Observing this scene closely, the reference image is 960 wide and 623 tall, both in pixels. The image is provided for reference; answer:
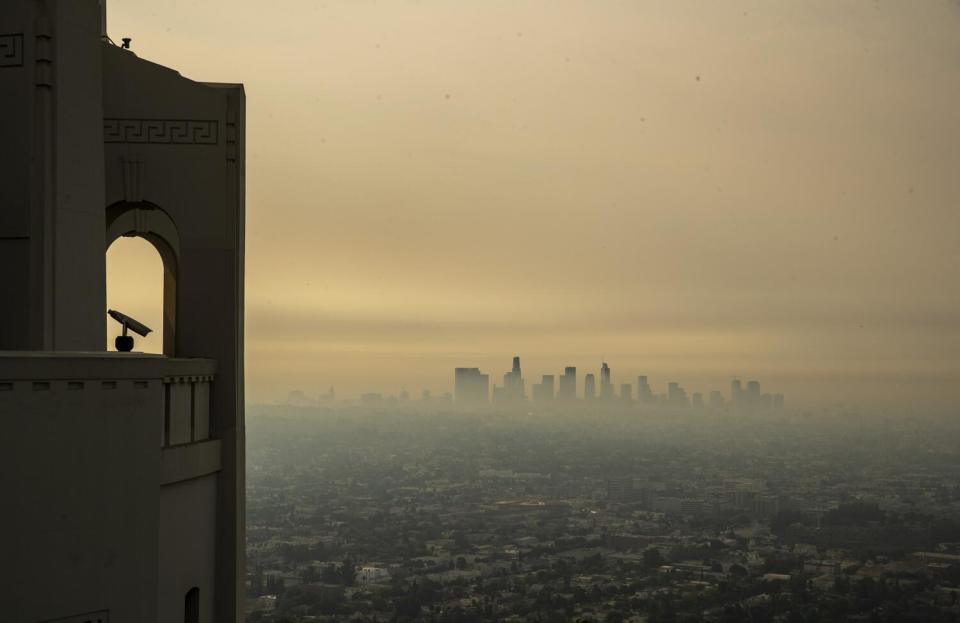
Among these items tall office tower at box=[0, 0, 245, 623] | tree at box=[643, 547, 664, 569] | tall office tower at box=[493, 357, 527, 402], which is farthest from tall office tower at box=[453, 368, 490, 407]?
tall office tower at box=[0, 0, 245, 623]

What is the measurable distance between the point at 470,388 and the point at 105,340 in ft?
256

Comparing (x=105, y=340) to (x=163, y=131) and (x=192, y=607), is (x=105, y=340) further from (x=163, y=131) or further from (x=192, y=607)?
(x=163, y=131)

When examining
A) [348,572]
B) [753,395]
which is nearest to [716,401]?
[753,395]

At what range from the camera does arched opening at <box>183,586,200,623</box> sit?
38.6 ft

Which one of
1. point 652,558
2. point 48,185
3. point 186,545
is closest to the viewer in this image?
point 48,185

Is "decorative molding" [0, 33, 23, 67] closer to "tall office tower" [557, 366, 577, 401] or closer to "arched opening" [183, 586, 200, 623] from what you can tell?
"arched opening" [183, 586, 200, 623]

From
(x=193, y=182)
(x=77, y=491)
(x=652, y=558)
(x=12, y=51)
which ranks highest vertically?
(x=12, y=51)

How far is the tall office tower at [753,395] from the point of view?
8412 centimetres

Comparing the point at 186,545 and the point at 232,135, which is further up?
the point at 232,135

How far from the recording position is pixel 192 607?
1182 centimetres

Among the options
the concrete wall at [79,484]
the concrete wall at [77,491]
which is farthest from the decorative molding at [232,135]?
the concrete wall at [77,491]

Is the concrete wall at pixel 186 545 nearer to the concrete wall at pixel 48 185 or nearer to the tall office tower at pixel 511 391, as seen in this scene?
the concrete wall at pixel 48 185

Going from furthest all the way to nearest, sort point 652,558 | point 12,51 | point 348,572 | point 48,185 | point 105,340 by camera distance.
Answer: point 652,558 → point 348,572 → point 105,340 → point 12,51 → point 48,185

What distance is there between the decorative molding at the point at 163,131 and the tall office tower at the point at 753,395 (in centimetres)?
7529
